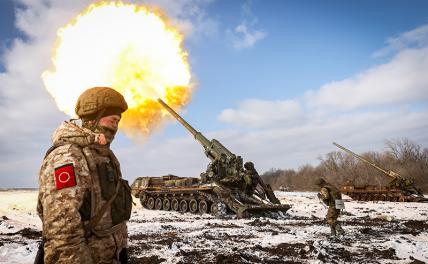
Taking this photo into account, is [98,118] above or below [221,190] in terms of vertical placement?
above

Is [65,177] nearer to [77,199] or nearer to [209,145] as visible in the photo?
[77,199]

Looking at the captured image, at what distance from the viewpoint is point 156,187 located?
24.9m

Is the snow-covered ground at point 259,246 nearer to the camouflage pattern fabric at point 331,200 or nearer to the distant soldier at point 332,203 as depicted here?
the distant soldier at point 332,203

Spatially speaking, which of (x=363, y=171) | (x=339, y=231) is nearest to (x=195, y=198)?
(x=339, y=231)

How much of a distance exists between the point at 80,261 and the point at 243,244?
7865mm

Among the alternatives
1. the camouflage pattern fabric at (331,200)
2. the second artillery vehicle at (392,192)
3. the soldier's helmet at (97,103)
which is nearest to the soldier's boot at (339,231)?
the camouflage pattern fabric at (331,200)

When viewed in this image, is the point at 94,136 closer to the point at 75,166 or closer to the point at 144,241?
the point at 75,166

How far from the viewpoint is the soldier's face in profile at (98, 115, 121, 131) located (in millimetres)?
3133

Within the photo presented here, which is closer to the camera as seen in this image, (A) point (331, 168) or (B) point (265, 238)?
(B) point (265, 238)

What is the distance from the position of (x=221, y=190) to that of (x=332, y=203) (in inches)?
334

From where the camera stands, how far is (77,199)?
2.60m

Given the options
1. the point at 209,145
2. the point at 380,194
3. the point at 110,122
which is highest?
the point at 209,145

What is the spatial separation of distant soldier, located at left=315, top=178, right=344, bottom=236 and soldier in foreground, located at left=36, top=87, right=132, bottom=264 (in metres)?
9.40

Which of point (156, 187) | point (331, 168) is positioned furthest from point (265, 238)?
point (331, 168)
